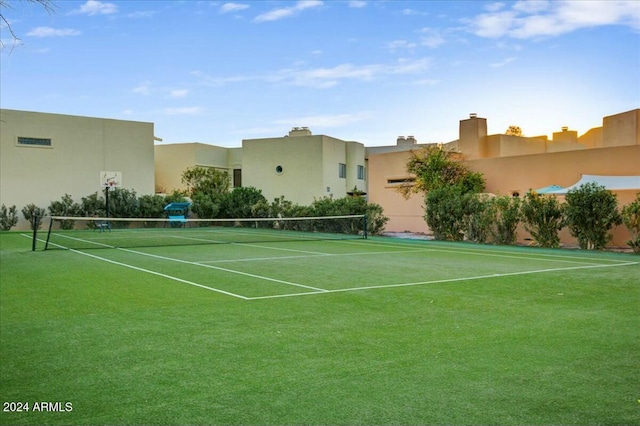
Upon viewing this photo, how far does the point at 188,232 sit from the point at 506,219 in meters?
13.5

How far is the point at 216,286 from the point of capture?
9.38 m

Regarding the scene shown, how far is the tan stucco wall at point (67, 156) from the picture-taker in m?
29.0

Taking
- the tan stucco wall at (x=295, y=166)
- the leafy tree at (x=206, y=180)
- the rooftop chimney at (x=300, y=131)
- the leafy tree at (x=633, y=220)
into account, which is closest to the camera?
the leafy tree at (x=633, y=220)

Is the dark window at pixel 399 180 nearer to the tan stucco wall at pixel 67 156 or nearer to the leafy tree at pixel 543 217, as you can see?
the leafy tree at pixel 543 217

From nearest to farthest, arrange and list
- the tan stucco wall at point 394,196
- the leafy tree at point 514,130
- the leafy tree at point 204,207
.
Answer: the tan stucco wall at point 394,196 → the leafy tree at point 204,207 → the leafy tree at point 514,130

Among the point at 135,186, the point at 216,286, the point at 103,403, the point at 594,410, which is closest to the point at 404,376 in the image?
the point at 594,410

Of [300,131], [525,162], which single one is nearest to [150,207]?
[300,131]

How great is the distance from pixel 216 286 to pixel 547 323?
5031mm

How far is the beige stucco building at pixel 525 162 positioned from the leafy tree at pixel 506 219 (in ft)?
5.82

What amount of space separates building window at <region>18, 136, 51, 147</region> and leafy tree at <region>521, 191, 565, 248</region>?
23.5 m

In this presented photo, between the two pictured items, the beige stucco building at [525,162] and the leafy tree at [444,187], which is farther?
the leafy tree at [444,187]

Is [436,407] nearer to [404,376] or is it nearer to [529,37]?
[404,376]

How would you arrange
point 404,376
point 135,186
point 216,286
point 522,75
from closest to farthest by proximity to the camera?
point 404,376 → point 216,286 → point 522,75 → point 135,186

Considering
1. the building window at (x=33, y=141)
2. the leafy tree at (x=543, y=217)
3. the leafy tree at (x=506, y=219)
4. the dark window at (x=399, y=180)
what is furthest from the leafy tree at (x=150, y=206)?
the leafy tree at (x=543, y=217)
